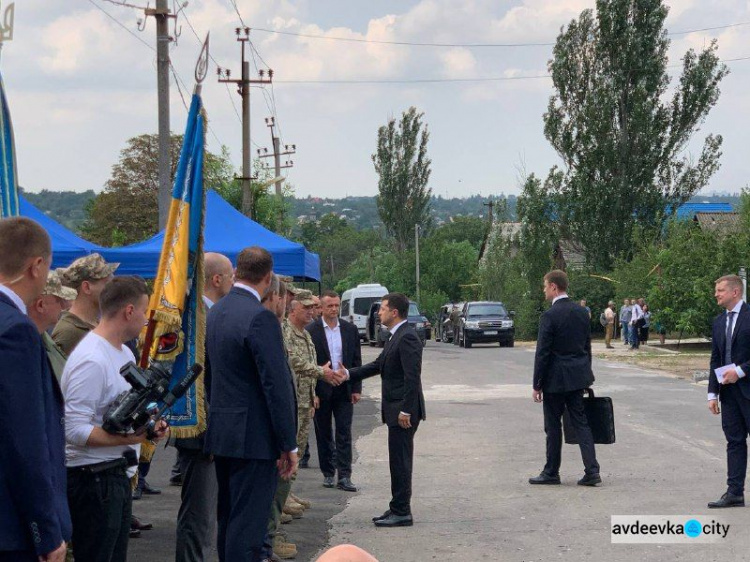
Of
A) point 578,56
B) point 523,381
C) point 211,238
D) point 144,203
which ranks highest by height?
point 578,56

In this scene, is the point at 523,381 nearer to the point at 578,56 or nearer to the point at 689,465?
the point at 689,465

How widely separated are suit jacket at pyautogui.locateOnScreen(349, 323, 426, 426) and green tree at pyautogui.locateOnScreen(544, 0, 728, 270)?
43.0 metres

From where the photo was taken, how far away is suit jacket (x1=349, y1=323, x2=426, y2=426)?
8.82m

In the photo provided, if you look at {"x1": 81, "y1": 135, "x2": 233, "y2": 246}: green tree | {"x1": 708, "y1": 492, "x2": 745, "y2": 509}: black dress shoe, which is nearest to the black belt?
{"x1": 708, "y1": 492, "x2": 745, "y2": 509}: black dress shoe

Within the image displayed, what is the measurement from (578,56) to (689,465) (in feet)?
144

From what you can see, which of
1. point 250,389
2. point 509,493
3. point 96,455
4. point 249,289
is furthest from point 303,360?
point 96,455

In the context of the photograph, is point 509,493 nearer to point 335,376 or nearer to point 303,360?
point 335,376

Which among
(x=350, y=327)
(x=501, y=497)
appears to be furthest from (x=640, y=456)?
(x=350, y=327)

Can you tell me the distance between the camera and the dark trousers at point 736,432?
362 inches

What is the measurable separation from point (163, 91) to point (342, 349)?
32.0 ft

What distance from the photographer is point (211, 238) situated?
15273 millimetres

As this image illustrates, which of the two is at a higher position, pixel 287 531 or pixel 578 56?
pixel 578 56

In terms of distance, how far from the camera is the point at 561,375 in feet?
35.2

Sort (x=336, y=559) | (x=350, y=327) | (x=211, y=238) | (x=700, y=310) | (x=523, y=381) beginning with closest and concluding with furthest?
(x=336, y=559)
(x=350, y=327)
(x=211, y=238)
(x=523, y=381)
(x=700, y=310)
